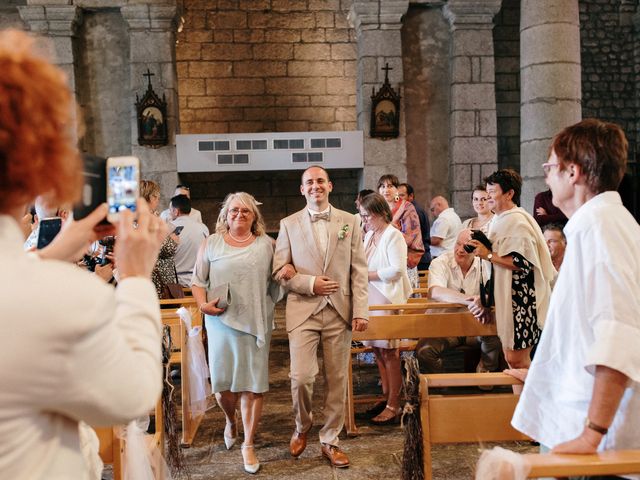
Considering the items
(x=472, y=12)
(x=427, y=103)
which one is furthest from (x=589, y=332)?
(x=472, y=12)

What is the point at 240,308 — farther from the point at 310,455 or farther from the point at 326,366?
the point at 310,455

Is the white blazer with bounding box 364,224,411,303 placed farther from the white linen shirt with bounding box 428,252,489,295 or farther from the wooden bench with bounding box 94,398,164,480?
the wooden bench with bounding box 94,398,164,480

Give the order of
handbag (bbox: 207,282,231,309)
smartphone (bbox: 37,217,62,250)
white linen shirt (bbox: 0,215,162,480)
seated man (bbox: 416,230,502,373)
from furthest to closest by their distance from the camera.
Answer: seated man (bbox: 416,230,502,373) < handbag (bbox: 207,282,231,309) < smartphone (bbox: 37,217,62,250) < white linen shirt (bbox: 0,215,162,480)

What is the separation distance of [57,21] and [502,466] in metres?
8.87

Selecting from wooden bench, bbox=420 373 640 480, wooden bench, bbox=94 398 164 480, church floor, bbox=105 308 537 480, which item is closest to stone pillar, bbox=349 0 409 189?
church floor, bbox=105 308 537 480

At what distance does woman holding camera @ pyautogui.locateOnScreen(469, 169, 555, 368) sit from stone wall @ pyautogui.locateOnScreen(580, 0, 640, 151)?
876 centimetres

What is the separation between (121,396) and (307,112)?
9770 mm

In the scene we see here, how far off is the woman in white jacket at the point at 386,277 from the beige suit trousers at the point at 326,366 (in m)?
0.68

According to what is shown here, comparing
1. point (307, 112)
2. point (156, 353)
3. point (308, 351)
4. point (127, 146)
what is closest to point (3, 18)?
point (127, 146)

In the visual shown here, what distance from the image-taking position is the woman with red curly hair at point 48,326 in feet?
2.56

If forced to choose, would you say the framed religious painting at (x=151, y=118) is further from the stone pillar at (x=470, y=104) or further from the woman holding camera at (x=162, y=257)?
the stone pillar at (x=470, y=104)

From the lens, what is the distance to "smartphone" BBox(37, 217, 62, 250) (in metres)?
1.55

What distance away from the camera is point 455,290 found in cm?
413

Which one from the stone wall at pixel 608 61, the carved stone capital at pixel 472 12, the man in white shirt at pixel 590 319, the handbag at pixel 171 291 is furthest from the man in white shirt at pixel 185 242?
the stone wall at pixel 608 61
